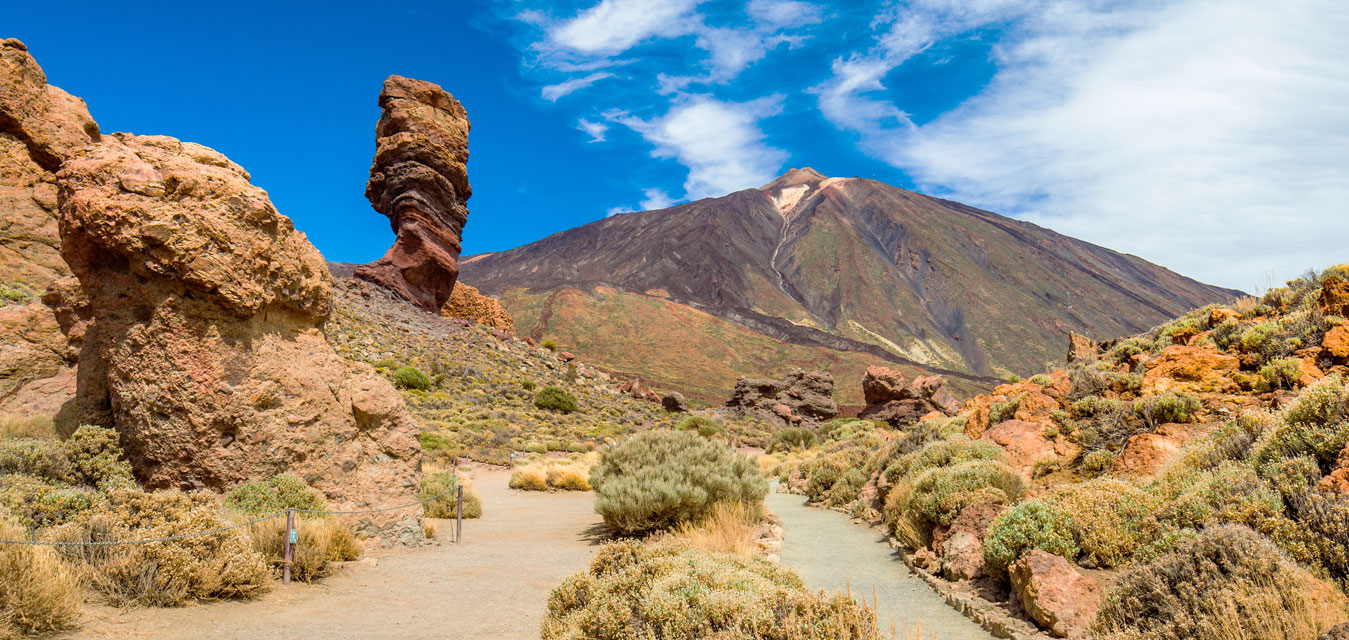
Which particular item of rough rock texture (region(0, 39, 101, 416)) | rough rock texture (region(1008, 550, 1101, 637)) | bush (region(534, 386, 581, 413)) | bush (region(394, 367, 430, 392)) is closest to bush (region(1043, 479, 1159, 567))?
→ rough rock texture (region(1008, 550, 1101, 637))

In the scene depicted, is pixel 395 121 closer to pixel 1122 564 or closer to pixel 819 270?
pixel 1122 564

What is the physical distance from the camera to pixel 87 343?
773 cm

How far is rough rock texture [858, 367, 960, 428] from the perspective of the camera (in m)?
32.7

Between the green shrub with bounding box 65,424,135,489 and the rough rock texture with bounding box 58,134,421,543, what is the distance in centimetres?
12

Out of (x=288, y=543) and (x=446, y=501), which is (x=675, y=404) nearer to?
(x=446, y=501)

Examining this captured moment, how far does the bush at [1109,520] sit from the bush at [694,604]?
344 centimetres

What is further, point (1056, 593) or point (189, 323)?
point (189, 323)

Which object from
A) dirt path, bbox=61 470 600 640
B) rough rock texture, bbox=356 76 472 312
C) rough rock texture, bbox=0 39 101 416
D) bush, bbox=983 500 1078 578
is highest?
rough rock texture, bbox=356 76 472 312

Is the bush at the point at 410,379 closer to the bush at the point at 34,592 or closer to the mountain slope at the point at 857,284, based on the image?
the bush at the point at 34,592

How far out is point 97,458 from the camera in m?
6.96

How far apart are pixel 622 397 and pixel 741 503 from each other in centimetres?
2948

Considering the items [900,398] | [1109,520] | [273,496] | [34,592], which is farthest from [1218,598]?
[900,398]

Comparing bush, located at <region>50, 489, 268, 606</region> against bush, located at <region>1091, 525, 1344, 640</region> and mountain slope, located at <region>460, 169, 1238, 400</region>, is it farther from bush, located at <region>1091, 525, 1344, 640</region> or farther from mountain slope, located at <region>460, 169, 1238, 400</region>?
mountain slope, located at <region>460, 169, 1238, 400</region>

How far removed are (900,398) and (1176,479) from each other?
28098mm
